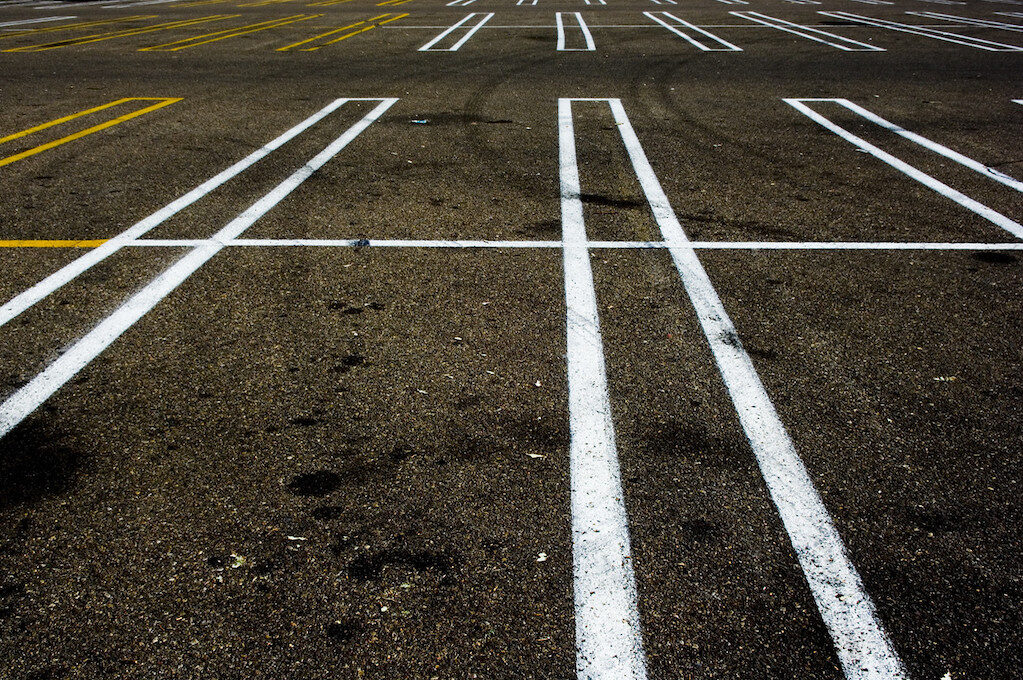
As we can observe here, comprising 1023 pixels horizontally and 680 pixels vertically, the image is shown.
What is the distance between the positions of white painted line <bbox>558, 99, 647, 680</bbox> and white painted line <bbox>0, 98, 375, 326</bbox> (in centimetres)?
304

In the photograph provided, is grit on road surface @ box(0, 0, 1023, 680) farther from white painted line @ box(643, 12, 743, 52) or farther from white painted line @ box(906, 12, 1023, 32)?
white painted line @ box(906, 12, 1023, 32)

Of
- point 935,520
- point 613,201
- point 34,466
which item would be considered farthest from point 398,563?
point 613,201

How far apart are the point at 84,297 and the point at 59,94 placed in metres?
7.70

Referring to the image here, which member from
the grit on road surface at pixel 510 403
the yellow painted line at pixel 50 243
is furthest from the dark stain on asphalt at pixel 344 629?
the yellow painted line at pixel 50 243

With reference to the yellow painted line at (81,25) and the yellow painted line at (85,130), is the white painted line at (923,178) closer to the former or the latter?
the yellow painted line at (85,130)

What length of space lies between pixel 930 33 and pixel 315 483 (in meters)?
19.5

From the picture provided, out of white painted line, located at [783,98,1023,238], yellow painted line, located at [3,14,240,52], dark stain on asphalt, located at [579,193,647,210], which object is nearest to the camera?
white painted line, located at [783,98,1023,238]

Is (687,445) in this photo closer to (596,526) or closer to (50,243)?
(596,526)

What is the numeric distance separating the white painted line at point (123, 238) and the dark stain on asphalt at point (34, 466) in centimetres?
132

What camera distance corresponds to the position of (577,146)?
26.2 feet

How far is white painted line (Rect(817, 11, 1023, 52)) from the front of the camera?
15.4m

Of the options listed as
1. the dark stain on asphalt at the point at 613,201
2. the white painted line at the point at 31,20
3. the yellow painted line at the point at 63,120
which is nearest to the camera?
the dark stain on asphalt at the point at 613,201

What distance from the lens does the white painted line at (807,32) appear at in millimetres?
15305

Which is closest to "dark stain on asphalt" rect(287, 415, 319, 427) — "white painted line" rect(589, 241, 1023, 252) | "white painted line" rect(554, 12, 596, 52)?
"white painted line" rect(589, 241, 1023, 252)
